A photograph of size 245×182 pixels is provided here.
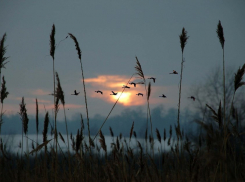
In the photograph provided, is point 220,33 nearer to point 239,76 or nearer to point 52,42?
point 239,76

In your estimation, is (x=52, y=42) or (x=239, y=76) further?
(x=52, y=42)

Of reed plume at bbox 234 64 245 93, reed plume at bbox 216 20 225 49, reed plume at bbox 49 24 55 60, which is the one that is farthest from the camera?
reed plume at bbox 49 24 55 60

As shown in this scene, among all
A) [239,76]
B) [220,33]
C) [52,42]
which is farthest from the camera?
[52,42]

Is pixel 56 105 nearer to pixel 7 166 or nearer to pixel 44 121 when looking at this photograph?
pixel 44 121

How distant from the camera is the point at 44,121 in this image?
3309mm

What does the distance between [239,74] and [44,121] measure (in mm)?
2197

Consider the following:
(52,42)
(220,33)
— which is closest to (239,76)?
(220,33)

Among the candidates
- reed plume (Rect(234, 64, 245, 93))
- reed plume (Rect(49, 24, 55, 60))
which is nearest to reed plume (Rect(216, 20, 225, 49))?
reed plume (Rect(234, 64, 245, 93))

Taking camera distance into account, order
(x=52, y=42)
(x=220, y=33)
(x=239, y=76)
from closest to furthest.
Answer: (x=239, y=76)
(x=220, y=33)
(x=52, y=42)

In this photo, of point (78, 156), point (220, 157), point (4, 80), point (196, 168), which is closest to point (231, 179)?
point (220, 157)

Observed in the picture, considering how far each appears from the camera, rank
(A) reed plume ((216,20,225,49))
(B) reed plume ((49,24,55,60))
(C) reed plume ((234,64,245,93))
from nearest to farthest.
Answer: (C) reed plume ((234,64,245,93)) < (A) reed plume ((216,20,225,49)) < (B) reed plume ((49,24,55,60))

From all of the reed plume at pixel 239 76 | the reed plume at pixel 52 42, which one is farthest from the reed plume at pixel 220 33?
the reed plume at pixel 52 42

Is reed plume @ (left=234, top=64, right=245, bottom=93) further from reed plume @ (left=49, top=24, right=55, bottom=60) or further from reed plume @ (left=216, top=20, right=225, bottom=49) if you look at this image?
reed plume @ (left=49, top=24, right=55, bottom=60)

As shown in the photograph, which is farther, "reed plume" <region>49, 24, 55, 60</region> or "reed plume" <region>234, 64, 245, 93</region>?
"reed plume" <region>49, 24, 55, 60</region>
